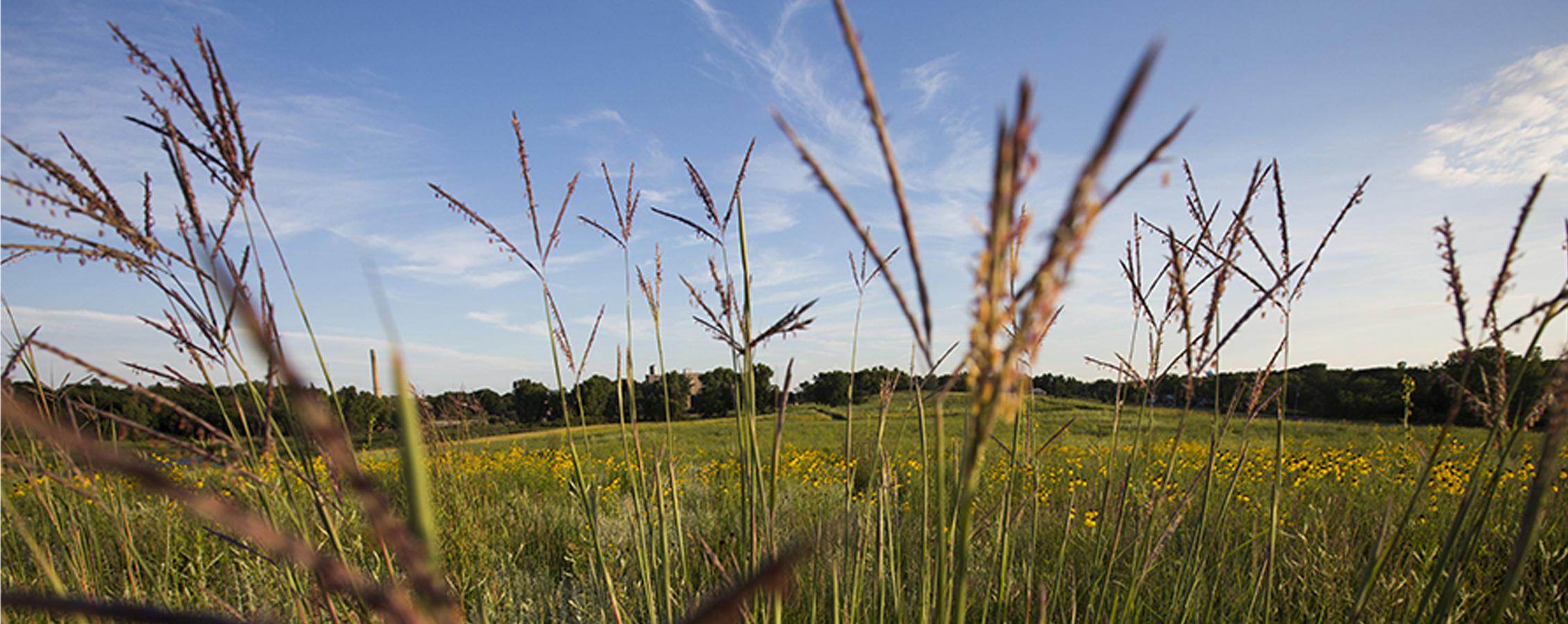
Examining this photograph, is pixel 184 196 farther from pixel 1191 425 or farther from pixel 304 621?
pixel 1191 425

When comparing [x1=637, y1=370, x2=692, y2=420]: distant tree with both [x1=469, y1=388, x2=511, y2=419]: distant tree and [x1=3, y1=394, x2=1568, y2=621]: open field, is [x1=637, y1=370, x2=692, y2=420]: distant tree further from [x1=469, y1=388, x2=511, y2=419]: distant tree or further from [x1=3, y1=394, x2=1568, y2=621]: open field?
[x1=469, y1=388, x2=511, y2=419]: distant tree

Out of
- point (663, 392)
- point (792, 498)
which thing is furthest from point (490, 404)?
point (663, 392)

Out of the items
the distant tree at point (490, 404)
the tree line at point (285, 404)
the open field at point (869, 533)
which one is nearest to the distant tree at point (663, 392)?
the tree line at point (285, 404)

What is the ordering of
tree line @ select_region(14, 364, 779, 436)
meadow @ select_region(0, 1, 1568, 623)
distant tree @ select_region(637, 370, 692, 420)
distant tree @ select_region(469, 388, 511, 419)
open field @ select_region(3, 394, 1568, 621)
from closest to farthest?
1. meadow @ select_region(0, 1, 1568, 623)
2. tree line @ select_region(14, 364, 779, 436)
3. open field @ select_region(3, 394, 1568, 621)
4. distant tree @ select_region(637, 370, 692, 420)
5. distant tree @ select_region(469, 388, 511, 419)

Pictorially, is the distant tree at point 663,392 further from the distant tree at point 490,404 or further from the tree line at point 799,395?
the distant tree at point 490,404

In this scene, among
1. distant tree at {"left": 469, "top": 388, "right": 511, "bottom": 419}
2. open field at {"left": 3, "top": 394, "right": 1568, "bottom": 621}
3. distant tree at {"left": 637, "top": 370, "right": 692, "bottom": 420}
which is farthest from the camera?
distant tree at {"left": 469, "top": 388, "right": 511, "bottom": 419}

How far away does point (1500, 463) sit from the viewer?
4.29ft

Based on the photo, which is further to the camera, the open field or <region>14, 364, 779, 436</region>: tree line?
the open field

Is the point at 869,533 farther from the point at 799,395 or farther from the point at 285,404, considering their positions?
the point at 285,404

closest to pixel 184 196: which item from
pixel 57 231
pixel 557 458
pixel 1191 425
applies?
pixel 57 231

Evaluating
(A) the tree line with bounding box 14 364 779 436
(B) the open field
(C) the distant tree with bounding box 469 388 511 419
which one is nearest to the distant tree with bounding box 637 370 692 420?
(A) the tree line with bounding box 14 364 779 436

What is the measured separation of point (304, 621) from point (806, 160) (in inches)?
62.9

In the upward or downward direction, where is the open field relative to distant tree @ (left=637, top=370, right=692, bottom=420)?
downward

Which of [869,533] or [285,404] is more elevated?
[285,404]
